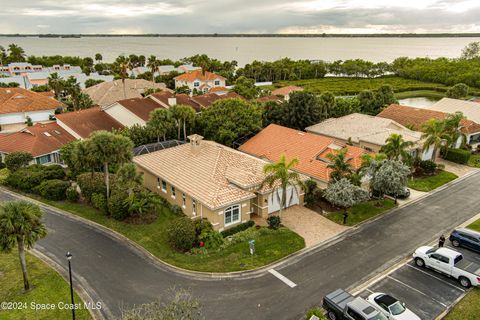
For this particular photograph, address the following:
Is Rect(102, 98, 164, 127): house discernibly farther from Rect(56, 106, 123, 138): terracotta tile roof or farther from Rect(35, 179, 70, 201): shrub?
Rect(35, 179, 70, 201): shrub

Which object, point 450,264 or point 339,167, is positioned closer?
point 450,264

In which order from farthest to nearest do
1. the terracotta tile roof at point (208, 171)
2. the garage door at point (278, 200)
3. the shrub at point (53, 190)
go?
the shrub at point (53, 190) < the garage door at point (278, 200) < the terracotta tile roof at point (208, 171)

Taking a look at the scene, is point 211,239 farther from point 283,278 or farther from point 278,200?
point 278,200

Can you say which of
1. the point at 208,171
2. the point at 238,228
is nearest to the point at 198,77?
the point at 208,171

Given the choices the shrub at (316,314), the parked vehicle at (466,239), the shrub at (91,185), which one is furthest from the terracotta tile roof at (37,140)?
the parked vehicle at (466,239)

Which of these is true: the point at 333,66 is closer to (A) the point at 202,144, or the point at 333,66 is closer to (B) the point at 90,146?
(A) the point at 202,144

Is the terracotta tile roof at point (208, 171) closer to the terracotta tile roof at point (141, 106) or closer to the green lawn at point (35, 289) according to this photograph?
the green lawn at point (35, 289)

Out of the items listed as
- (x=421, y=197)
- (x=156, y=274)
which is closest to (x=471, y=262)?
(x=421, y=197)
